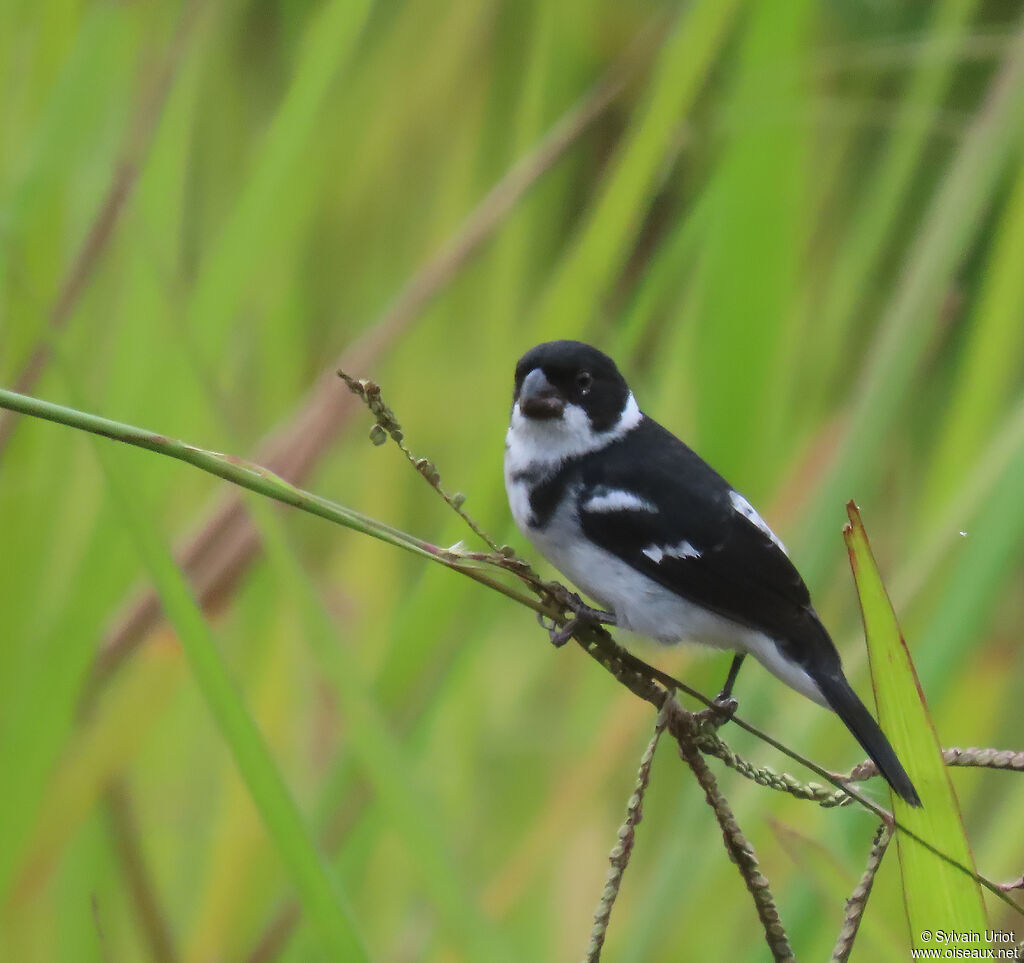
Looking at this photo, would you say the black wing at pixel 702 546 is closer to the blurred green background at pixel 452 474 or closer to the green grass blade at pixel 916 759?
the blurred green background at pixel 452 474

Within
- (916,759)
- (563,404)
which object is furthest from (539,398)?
(916,759)

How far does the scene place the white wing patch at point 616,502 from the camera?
4.47 feet

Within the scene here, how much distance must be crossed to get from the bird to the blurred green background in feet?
0.20

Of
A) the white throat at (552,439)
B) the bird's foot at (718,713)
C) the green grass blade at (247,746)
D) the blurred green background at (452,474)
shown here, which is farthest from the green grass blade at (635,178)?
the green grass blade at (247,746)

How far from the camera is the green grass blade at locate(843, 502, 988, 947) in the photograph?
2.42 feet

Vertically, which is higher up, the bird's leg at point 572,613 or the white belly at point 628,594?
the white belly at point 628,594

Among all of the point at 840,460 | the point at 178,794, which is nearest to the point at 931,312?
the point at 840,460

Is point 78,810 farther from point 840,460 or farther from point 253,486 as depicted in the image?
point 840,460

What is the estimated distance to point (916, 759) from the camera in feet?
2.44

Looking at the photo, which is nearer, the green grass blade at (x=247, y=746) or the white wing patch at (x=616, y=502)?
the green grass blade at (x=247, y=746)

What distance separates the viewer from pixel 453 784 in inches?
67.1

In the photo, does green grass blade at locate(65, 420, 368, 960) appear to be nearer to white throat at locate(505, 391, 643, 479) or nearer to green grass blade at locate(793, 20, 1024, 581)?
white throat at locate(505, 391, 643, 479)

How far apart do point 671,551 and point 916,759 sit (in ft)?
1.98

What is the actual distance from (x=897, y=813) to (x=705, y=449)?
750 mm
